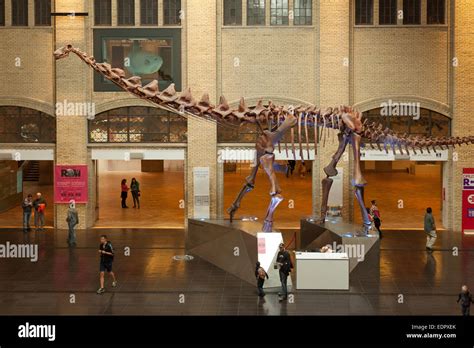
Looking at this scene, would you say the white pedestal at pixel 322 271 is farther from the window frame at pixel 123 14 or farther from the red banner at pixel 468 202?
the window frame at pixel 123 14

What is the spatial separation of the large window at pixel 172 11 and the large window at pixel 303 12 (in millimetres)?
4831

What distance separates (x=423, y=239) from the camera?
3550 cm

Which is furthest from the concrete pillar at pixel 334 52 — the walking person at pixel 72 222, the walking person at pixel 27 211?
the walking person at pixel 27 211

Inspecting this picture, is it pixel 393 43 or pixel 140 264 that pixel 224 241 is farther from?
pixel 393 43

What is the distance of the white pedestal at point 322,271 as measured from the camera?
86.7ft

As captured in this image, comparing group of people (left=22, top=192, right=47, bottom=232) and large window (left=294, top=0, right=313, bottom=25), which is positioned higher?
large window (left=294, top=0, right=313, bottom=25)

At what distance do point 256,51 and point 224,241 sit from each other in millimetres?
11036

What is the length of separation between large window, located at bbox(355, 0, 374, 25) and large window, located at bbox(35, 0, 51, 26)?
502 inches

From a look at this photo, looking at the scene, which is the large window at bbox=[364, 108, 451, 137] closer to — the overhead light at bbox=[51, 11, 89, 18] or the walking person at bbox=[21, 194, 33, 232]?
the overhead light at bbox=[51, 11, 89, 18]

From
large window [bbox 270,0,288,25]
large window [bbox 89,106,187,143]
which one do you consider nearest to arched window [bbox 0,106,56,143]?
large window [bbox 89,106,187,143]

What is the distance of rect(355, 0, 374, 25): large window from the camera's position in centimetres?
3812
